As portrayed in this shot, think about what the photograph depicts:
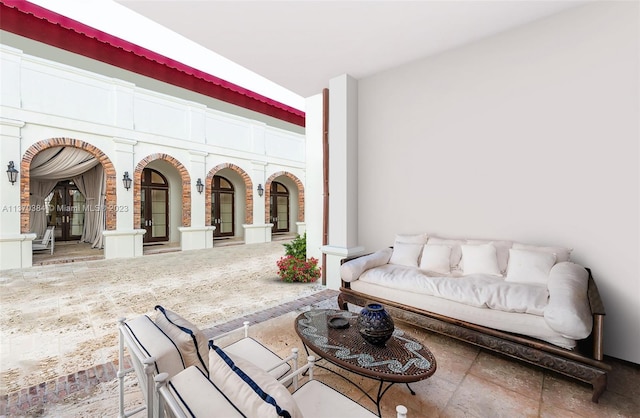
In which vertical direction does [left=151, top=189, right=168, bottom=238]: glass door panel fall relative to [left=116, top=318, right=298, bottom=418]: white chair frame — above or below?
above

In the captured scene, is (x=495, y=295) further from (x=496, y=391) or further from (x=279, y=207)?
(x=279, y=207)

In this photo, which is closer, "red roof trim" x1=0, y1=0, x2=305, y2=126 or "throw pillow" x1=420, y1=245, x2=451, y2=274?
"throw pillow" x1=420, y1=245, x2=451, y2=274

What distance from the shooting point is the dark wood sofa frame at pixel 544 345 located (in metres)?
1.81

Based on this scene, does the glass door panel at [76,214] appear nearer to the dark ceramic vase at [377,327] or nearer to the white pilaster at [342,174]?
the white pilaster at [342,174]

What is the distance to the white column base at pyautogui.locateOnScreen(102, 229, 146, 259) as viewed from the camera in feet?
22.7

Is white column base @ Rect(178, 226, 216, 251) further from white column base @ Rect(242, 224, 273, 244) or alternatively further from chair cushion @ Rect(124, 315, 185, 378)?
chair cushion @ Rect(124, 315, 185, 378)

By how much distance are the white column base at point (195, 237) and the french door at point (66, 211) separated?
424cm

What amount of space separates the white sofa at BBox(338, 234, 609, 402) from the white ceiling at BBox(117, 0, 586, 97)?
2317 mm

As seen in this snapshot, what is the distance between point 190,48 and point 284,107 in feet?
11.2

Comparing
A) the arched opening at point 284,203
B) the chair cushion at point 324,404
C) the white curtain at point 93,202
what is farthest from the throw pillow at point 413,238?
the arched opening at point 284,203

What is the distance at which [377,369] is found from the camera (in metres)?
1.56

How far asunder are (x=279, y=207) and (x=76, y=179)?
727 centimetres

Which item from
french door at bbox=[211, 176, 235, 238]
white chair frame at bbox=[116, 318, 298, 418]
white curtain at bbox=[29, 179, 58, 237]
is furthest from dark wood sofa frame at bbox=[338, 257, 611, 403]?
white curtain at bbox=[29, 179, 58, 237]

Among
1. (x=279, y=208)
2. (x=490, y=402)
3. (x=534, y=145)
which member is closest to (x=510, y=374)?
(x=490, y=402)
